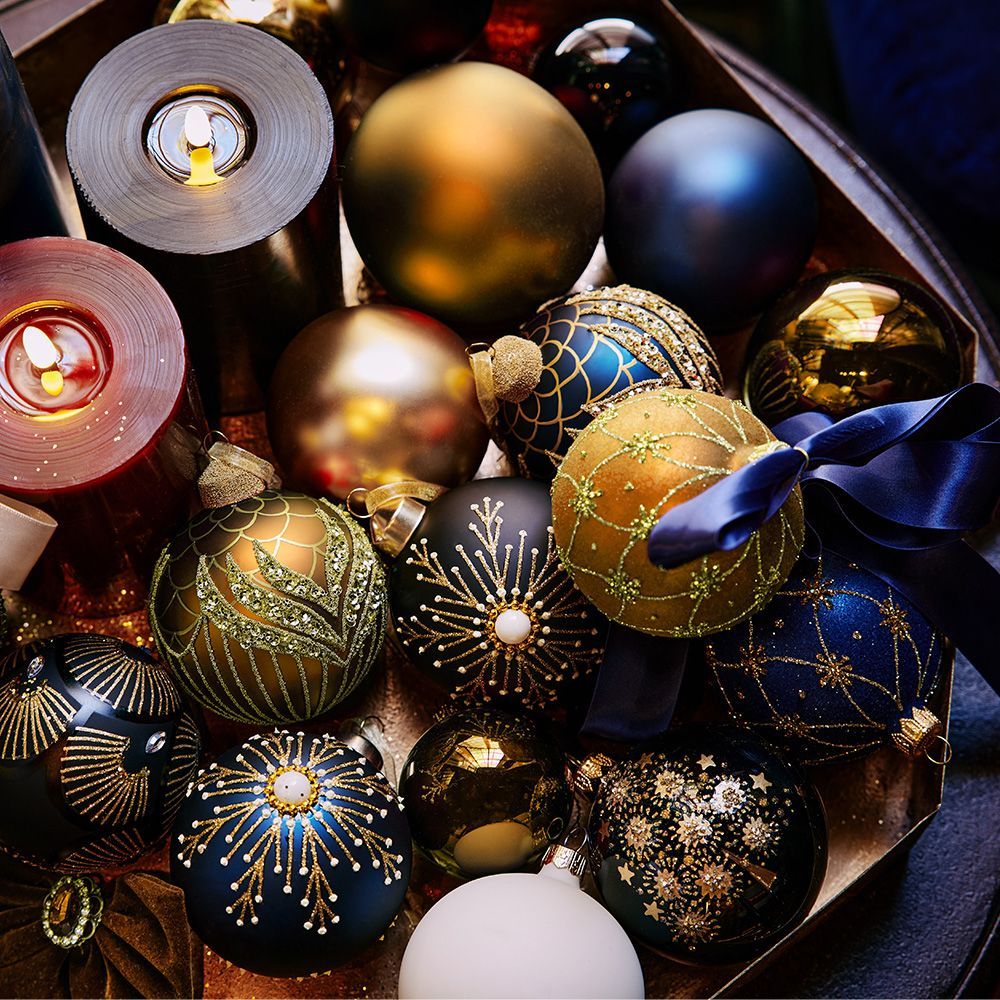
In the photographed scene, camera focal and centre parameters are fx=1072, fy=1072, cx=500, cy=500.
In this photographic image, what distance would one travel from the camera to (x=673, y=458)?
601mm

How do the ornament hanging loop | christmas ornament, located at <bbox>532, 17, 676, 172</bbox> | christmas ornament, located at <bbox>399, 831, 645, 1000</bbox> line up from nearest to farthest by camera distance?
christmas ornament, located at <bbox>399, 831, 645, 1000</bbox>, the ornament hanging loop, christmas ornament, located at <bbox>532, 17, 676, 172</bbox>

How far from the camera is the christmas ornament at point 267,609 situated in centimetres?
66

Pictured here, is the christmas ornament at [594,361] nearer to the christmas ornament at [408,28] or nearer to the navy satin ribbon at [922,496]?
the navy satin ribbon at [922,496]

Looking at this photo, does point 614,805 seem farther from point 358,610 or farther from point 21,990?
point 21,990

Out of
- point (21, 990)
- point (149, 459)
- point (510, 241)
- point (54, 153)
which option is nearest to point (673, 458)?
point (510, 241)

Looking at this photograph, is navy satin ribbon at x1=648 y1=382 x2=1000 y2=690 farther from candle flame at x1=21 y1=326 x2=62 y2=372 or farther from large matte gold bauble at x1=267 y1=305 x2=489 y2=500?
candle flame at x1=21 y1=326 x2=62 y2=372

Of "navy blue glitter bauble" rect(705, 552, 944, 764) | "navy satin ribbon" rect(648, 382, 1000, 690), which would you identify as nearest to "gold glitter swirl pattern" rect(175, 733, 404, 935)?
"navy blue glitter bauble" rect(705, 552, 944, 764)

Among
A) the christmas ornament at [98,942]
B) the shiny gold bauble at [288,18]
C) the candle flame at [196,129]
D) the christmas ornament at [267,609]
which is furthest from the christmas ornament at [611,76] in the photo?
the christmas ornament at [98,942]

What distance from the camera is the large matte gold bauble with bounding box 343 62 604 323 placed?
0.72 metres

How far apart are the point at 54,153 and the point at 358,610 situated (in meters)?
0.53

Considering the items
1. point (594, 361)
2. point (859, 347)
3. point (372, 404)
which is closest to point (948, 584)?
point (859, 347)

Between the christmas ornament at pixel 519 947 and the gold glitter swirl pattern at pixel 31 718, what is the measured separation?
25cm

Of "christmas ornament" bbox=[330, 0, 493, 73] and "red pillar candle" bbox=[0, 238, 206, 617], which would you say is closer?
"red pillar candle" bbox=[0, 238, 206, 617]

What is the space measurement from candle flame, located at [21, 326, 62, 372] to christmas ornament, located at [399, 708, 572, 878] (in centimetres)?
33
